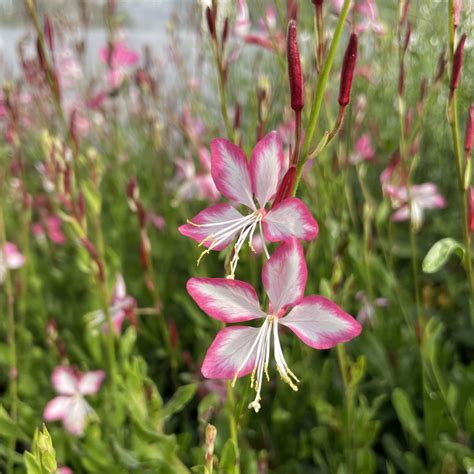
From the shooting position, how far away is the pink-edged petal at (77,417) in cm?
95

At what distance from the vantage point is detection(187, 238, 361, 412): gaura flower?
0.43 m

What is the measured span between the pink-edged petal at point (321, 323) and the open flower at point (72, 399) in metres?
0.60

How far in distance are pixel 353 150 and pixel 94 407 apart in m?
0.86

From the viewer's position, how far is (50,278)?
167cm

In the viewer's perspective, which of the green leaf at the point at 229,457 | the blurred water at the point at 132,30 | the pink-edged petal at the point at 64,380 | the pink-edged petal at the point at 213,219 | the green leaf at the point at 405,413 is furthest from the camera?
the blurred water at the point at 132,30

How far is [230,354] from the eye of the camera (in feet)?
1.53

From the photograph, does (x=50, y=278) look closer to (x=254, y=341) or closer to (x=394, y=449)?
(x=394, y=449)

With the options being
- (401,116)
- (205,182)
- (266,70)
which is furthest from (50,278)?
(401,116)

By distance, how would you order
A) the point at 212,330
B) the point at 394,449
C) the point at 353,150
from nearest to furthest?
the point at 394,449 → the point at 212,330 → the point at 353,150

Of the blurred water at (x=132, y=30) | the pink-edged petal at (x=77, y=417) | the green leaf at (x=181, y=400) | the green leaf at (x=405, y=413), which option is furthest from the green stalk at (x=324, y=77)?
the blurred water at (x=132, y=30)

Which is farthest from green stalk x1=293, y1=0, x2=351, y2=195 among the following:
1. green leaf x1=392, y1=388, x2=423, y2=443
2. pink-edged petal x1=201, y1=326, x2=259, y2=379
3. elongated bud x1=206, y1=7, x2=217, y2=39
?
green leaf x1=392, y1=388, x2=423, y2=443

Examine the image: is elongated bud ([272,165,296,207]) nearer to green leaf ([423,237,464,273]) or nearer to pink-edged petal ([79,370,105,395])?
green leaf ([423,237,464,273])

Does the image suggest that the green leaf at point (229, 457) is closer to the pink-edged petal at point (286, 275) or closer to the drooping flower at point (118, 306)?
the pink-edged petal at point (286, 275)

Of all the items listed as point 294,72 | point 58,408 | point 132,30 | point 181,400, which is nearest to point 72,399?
point 58,408
